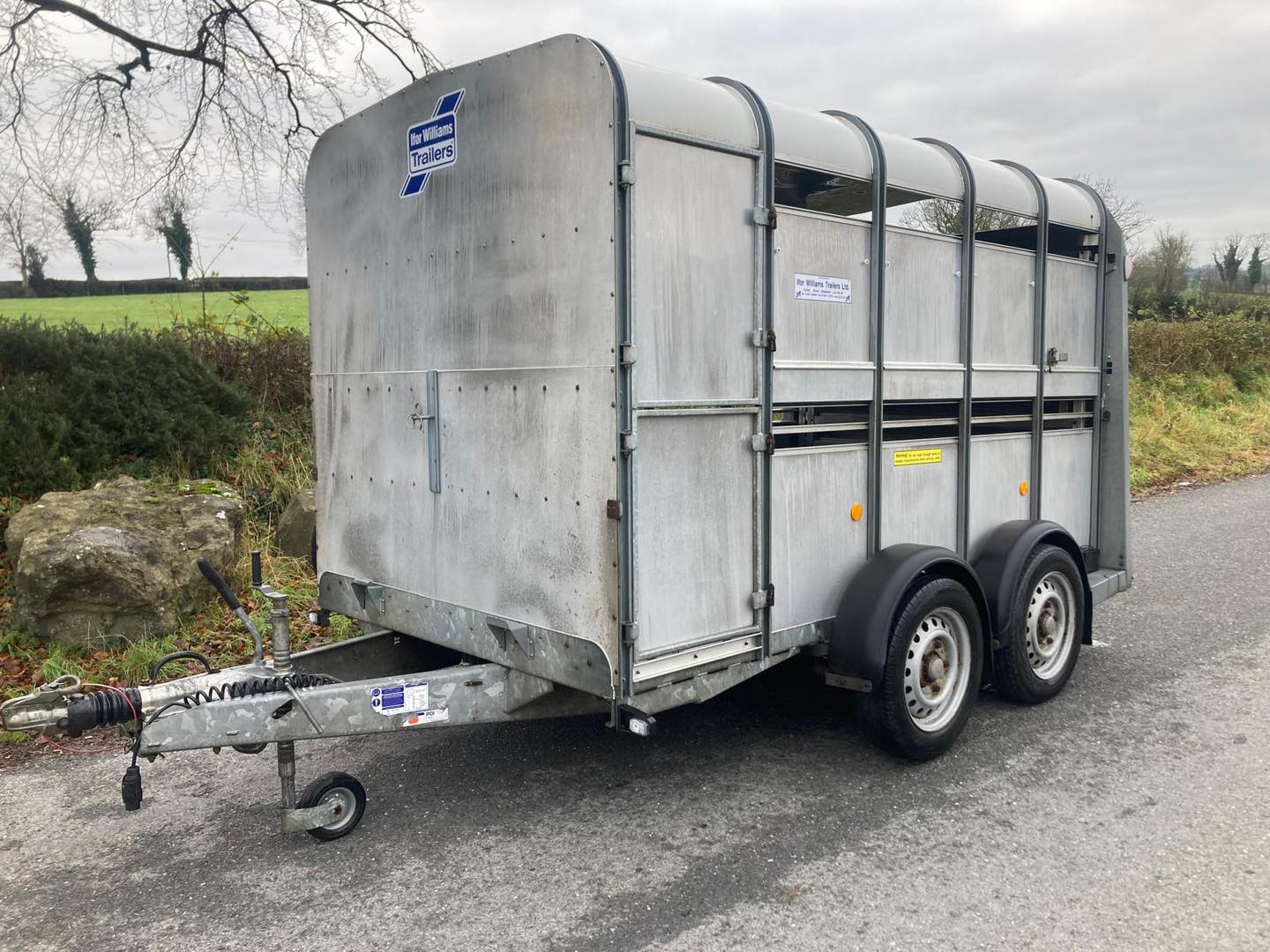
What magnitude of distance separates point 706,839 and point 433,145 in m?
2.81

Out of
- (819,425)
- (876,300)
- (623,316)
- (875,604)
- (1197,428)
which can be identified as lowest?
(875,604)

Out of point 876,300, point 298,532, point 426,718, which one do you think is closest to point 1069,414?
point 876,300

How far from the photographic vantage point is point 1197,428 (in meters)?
14.9

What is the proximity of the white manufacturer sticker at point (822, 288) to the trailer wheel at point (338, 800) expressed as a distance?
248 cm

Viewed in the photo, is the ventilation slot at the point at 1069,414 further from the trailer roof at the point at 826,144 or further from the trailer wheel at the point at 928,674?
the trailer wheel at the point at 928,674

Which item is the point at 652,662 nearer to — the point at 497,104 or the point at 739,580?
the point at 739,580

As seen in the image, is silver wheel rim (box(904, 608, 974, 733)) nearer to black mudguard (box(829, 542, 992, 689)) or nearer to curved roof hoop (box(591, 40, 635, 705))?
black mudguard (box(829, 542, 992, 689))

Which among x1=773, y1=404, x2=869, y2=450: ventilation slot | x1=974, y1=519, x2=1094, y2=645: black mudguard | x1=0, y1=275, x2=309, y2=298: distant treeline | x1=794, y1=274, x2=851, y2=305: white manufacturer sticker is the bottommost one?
x1=974, y1=519, x2=1094, y2=645: black mudguard

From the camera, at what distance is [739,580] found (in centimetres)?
377

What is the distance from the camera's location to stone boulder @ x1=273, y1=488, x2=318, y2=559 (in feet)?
24.6

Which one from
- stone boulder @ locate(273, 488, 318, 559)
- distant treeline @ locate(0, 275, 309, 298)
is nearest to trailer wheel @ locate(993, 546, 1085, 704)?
stone boulder @ locate(273, 488, 318, 559)

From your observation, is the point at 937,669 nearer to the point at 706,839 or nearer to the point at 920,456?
the point at 920,456

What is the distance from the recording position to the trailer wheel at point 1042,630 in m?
4.78

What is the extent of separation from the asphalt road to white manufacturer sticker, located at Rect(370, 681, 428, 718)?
51 cm
